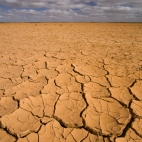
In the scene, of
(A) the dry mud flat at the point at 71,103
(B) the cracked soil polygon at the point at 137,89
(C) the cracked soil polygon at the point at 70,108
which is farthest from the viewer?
(B) the cracked soil polygon at the point at 137,89

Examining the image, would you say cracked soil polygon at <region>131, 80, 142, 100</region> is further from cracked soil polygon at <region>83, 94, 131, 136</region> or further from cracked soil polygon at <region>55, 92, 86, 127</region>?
cracked soil polygon at <region>55, 92, 86, 127</region>

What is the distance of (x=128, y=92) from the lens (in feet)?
6.06

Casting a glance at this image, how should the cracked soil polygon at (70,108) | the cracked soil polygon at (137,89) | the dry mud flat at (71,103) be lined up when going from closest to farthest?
the dry mud flat at (71,103)
the cracked soil polygon at (70,108)
the cracked soil polygon at (137,89)

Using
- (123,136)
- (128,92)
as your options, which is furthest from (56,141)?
(128,92)

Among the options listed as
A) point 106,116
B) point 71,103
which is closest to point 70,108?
point 71,103

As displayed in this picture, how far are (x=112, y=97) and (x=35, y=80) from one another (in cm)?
124

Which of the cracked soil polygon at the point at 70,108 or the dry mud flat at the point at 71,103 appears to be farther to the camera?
the cracked soil polygon at the point at 70,108

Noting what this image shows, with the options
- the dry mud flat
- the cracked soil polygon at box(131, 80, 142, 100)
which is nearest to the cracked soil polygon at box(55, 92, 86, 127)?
the dry mud flat

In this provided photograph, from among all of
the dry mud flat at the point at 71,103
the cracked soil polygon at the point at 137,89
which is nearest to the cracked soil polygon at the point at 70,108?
the dry mud flat at the point at 71,103

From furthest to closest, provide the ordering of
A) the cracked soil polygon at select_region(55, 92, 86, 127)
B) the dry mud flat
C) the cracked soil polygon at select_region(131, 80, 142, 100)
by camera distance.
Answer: the cracked soil polygon at select_region(131, 80, 142, 100) < the cracked soil polygon at select_region(55, 92, 86, 127) < the dry mud flat

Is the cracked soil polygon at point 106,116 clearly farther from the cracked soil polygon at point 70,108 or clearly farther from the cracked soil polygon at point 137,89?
the cracked soil polygon at point 137,89

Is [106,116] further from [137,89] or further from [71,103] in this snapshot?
[137,89]

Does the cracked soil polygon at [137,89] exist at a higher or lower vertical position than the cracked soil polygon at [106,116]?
higher

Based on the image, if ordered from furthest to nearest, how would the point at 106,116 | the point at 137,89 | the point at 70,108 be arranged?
the point at 137,89 → the point at 70,108 → the point at 106,116
